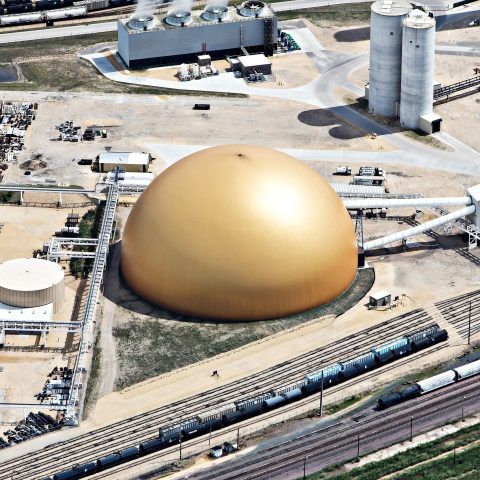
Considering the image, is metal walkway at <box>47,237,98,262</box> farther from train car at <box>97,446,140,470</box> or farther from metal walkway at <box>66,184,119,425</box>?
train car at <box>97,446,140,470</box>

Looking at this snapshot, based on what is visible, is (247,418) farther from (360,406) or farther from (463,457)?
(463,457)

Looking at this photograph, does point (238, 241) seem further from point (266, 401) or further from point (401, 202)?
point (401, 202)

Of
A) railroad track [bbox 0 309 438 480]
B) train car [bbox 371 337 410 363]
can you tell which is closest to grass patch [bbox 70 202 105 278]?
railroad track [bbox 0 309 438 480]

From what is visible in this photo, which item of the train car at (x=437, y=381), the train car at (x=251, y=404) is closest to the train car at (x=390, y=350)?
the train car at (x=437, y=381)

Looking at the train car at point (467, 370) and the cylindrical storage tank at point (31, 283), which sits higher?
the cylindrical storage tank at point (31, 283)

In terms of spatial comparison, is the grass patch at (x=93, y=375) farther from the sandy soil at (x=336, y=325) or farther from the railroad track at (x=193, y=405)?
the railroad track at (x=193, y=405)
